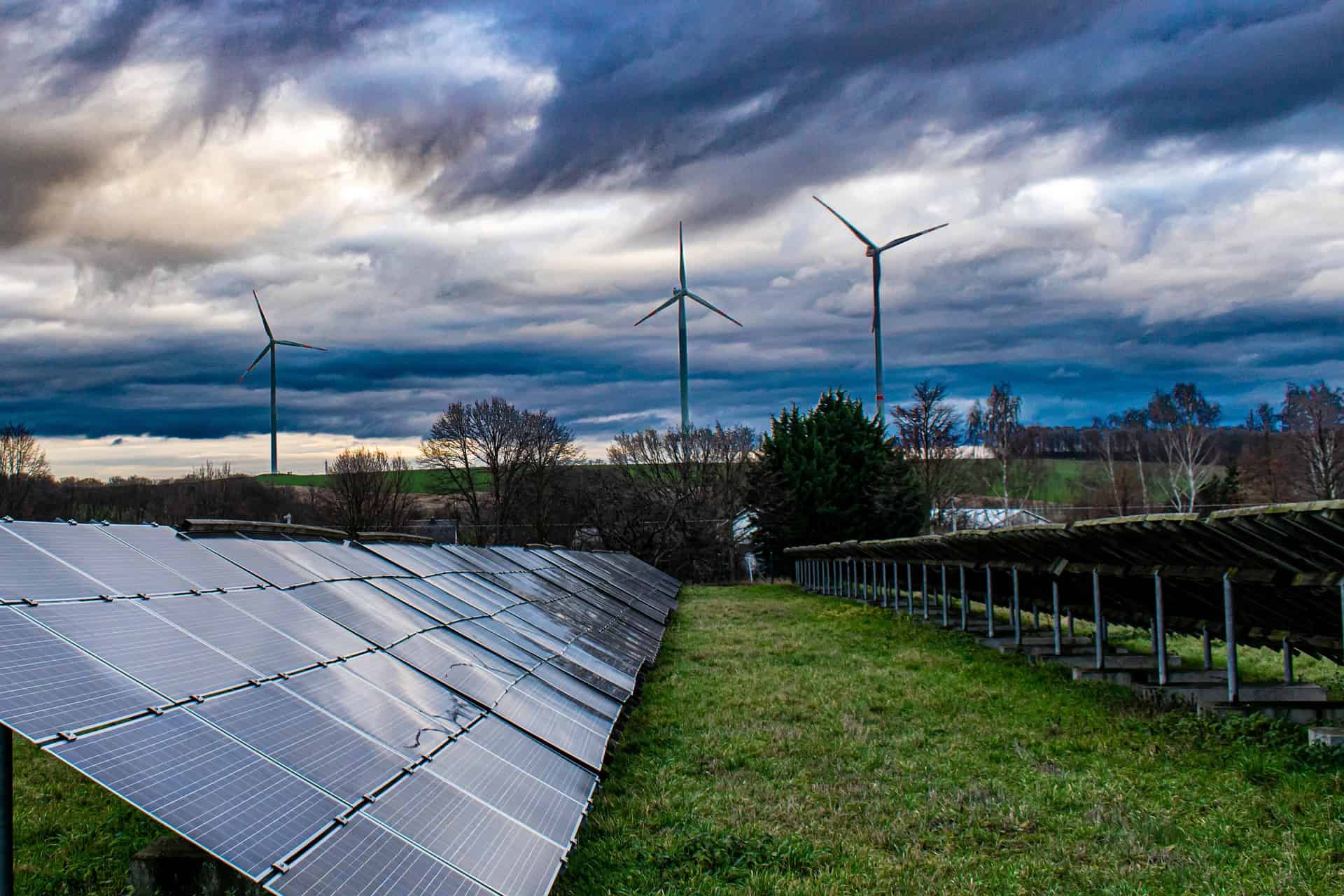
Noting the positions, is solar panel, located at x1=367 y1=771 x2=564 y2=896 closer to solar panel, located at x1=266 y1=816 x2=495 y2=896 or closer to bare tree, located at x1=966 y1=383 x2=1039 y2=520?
solar panel, located at x1=266 y1=816 x2=495 y2=896

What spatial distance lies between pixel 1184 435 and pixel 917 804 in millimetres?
77091

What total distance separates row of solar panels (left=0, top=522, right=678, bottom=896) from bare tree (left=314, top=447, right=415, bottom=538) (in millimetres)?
61952

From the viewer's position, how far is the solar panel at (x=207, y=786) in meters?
4.53


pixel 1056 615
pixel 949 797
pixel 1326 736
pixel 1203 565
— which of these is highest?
pixel 1203 565

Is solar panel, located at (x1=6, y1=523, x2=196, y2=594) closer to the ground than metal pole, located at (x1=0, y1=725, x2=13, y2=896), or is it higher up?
higher up

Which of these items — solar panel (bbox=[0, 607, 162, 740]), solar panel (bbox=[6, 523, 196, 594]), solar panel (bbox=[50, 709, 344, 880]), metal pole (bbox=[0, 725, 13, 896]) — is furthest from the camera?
solar panel (bbox=[6, 523, 196, 594])

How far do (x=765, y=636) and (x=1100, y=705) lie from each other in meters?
10.4

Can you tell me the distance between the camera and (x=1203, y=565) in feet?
41.4

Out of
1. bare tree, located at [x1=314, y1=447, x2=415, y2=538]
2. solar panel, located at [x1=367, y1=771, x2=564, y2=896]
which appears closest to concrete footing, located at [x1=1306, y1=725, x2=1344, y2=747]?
solar panel, located at [x1=367, y1=771, x2=564, y2=896]

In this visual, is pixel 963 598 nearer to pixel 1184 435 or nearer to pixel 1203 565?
pixel 1203 565

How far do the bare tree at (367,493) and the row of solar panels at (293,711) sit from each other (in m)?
62.0

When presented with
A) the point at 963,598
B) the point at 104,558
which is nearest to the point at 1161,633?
the point at 963,598

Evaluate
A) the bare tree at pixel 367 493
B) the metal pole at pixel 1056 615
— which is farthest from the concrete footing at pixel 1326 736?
the bare tree at pixel 367 493

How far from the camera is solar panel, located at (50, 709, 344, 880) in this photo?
14.9 ft
